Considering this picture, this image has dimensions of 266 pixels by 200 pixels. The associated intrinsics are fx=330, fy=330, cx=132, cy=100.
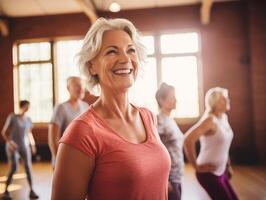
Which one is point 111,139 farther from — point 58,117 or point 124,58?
point 58,117

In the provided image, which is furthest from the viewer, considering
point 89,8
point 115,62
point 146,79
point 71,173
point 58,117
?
point 146,79

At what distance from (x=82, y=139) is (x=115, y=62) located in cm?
30

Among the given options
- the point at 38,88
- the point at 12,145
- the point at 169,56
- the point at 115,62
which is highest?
the point at 169,56

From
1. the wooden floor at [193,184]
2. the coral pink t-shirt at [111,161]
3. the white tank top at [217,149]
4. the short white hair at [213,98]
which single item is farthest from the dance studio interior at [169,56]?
the coral pink t-shirt at [111,161]

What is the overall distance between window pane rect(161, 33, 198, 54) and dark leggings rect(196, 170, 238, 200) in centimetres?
573

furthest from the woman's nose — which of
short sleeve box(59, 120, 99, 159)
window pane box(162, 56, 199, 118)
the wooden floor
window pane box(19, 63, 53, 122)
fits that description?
window pane box(19, 63, 53, 122)

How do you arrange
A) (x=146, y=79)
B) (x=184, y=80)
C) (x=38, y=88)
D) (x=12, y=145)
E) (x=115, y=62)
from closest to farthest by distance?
1. (x=115, y=62)
2. (x=12, y=145)
3. (x=146, y=79)
4. (x=184, y=80)
5. (x=38, y=88)

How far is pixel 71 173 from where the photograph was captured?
3.11 feet

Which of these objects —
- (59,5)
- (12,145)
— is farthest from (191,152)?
(59,5)

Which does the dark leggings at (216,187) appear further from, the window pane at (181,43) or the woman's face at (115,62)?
the window pane at (181,43)

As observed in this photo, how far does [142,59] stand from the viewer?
51.6 inches

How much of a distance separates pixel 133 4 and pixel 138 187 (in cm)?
702

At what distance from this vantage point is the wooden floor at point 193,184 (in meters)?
4.55

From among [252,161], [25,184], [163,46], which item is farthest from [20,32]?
[252,161]
